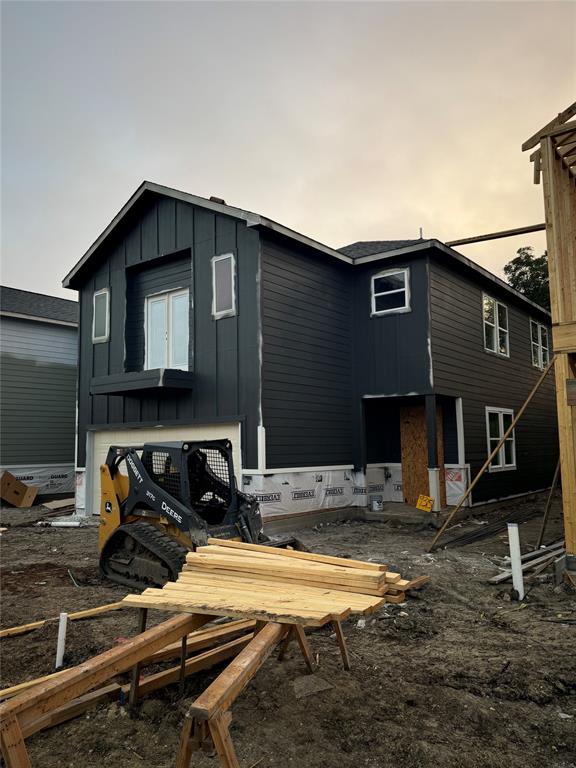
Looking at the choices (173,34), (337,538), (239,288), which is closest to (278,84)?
(173,34)

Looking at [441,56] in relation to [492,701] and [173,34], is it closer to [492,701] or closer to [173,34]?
[173,34]

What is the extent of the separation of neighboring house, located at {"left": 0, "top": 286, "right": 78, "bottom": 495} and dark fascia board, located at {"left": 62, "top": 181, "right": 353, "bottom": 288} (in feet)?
15.1

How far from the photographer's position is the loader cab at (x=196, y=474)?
721 centimetres

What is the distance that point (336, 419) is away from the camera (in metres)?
13.4

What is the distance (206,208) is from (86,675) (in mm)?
11562

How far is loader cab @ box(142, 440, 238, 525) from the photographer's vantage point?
23.7 feet

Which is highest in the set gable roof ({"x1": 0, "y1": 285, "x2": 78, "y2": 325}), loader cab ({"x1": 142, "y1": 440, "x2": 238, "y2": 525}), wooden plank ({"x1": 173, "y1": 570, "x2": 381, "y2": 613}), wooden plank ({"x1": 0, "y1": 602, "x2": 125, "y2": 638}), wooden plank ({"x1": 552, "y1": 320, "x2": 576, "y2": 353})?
gable roof ({"x1": 0, "y1": 285, "x2": 78, "y2": 325})

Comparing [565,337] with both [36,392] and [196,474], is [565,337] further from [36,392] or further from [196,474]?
[36,392]

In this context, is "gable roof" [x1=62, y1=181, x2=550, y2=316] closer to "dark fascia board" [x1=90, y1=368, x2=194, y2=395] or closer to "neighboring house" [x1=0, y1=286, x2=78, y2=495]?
"dark fascia board" [x1=90, y1=368, x2=194, y2=395]

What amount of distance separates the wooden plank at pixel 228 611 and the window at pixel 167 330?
990 cm

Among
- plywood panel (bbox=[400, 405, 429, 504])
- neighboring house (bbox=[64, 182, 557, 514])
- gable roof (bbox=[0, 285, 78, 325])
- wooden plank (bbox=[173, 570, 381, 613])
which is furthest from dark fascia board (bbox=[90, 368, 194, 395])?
wooden plank (bbox=[173, 570, 381, 613])

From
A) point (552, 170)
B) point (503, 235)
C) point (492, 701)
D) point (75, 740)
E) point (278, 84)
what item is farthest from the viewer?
point (278, 84)

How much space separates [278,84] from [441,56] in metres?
3.79

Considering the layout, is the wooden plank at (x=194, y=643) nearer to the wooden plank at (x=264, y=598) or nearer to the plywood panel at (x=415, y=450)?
the wooden plank at (x=264, y=598)
